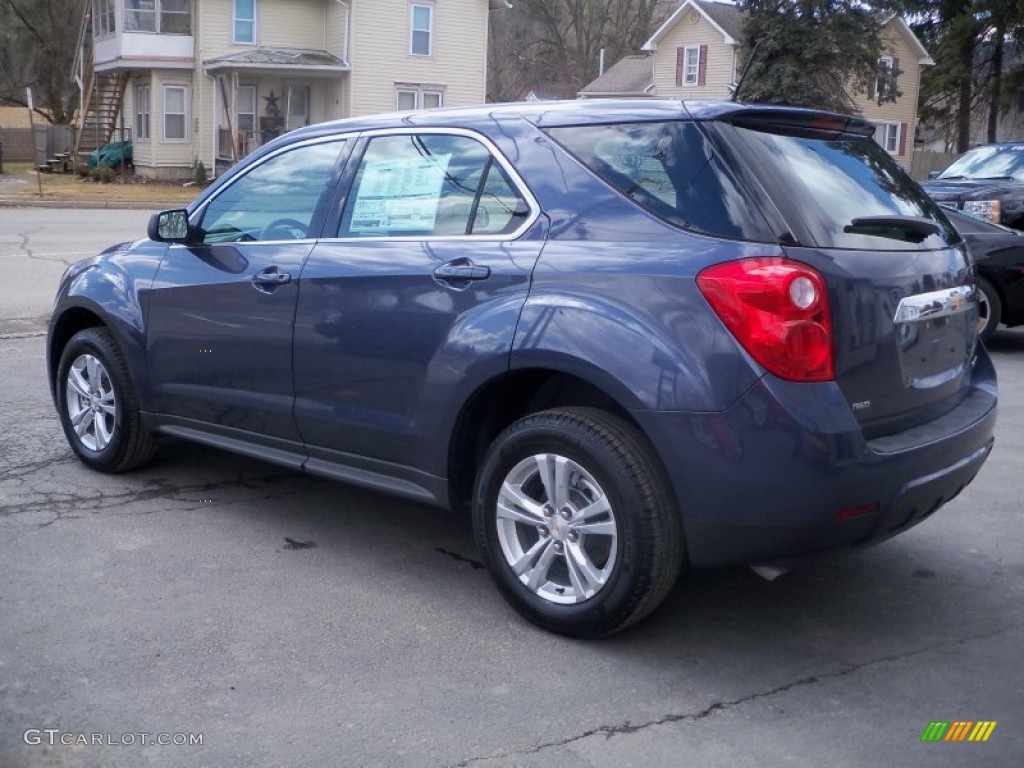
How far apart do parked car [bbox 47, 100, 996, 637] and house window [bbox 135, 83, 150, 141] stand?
3330 cm

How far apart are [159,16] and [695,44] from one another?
72.3 feet

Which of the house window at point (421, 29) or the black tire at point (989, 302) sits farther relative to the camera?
the house window at point (421, 29)

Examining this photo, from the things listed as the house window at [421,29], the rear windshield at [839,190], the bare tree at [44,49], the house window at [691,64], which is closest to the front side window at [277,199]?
the rear windshield at [839,190]

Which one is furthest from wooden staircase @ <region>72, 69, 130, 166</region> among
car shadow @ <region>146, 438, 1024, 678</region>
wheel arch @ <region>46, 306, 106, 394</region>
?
car shadow @ <region>146, 438, 1024, 678</region>

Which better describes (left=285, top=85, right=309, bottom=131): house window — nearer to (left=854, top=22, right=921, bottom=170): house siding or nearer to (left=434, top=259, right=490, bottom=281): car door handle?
(left=854, top=22, right=921, bottom=170): house siding

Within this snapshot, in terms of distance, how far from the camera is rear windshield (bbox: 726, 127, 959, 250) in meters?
3.96

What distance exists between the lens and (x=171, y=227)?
5645 mm

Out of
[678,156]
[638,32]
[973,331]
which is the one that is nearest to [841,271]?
[678,156]

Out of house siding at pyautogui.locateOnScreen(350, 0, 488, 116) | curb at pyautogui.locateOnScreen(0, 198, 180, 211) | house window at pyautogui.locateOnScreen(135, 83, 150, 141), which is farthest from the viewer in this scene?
house window at pyautogui.locateOnScreen(135, 83, 150, 141)

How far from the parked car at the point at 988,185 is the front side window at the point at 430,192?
28.2ft

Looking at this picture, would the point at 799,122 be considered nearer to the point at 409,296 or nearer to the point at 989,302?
the point at 409,296

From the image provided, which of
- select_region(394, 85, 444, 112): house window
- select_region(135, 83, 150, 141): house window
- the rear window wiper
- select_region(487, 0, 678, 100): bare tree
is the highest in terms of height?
select_region(487, 0, 678, 100): bare tree

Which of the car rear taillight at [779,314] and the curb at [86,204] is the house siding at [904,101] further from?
the car rear taillight at [779,314]

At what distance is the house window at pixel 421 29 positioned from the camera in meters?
37.1
